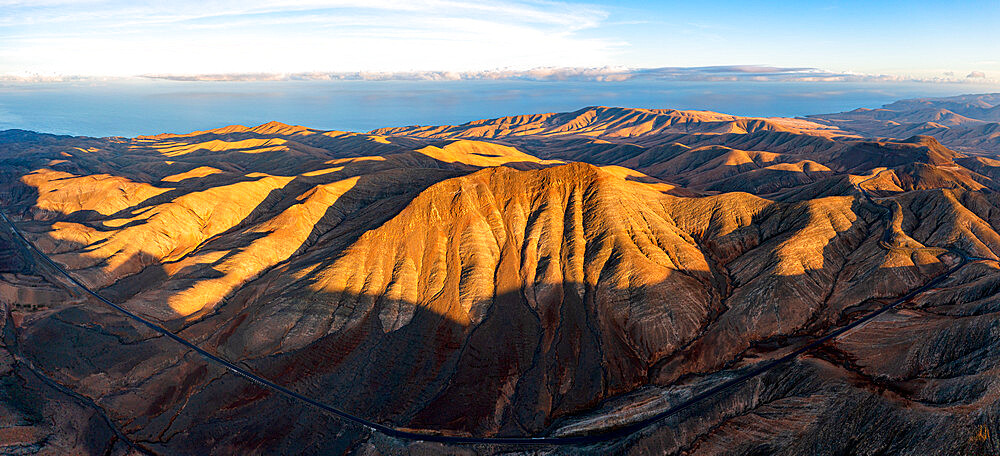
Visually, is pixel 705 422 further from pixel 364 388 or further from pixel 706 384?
pixel 364 388

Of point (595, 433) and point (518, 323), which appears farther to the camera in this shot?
point (518, 323)

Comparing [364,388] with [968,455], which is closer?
[968,455]

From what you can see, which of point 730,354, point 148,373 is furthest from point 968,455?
point 148,373

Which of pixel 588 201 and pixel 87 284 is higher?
pixel 588 201

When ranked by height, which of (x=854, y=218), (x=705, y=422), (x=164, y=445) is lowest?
(x=164, y=445)

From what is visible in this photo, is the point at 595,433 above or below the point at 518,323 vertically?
below

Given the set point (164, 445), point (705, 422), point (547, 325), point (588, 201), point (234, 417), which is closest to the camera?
point (705, 422)

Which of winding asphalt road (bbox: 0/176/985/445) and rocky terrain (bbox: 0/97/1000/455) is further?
winding asphalt road (bbox: 0/176/985/445)

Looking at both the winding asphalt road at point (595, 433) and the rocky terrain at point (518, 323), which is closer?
the rocky terrain at point (518, 323)
